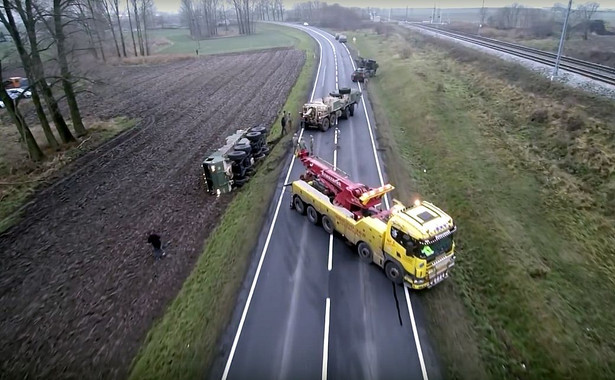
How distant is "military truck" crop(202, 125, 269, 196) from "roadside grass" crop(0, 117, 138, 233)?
10226 mm

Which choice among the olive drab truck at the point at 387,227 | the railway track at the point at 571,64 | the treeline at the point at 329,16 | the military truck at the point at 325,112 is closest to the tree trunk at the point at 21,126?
the olive drab truck at the point at 387,227

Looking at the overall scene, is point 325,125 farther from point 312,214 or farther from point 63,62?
point 63,62

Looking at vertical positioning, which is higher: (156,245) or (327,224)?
(327,224)

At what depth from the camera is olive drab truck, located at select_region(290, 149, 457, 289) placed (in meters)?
12.4

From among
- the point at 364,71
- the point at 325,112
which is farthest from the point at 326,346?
the point at 364,71

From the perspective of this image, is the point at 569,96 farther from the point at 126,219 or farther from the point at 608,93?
the point at 126,219

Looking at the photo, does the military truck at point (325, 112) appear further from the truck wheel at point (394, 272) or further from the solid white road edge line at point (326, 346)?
the solid white road edge line at point (326, 346)

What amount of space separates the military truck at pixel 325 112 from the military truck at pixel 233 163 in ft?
18.7

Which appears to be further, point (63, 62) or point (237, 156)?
point (63, 62)

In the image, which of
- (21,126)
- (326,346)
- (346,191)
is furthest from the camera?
(21,126)

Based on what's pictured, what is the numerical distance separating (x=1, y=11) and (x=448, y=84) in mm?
38183

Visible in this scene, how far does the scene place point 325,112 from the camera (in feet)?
95.3

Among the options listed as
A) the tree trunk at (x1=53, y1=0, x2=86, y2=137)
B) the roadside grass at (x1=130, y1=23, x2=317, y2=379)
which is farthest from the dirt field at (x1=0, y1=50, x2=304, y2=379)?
the tree trunk at (x1=53, y1=0, x2=86, y2=137)

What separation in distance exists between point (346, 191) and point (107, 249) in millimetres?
11340
